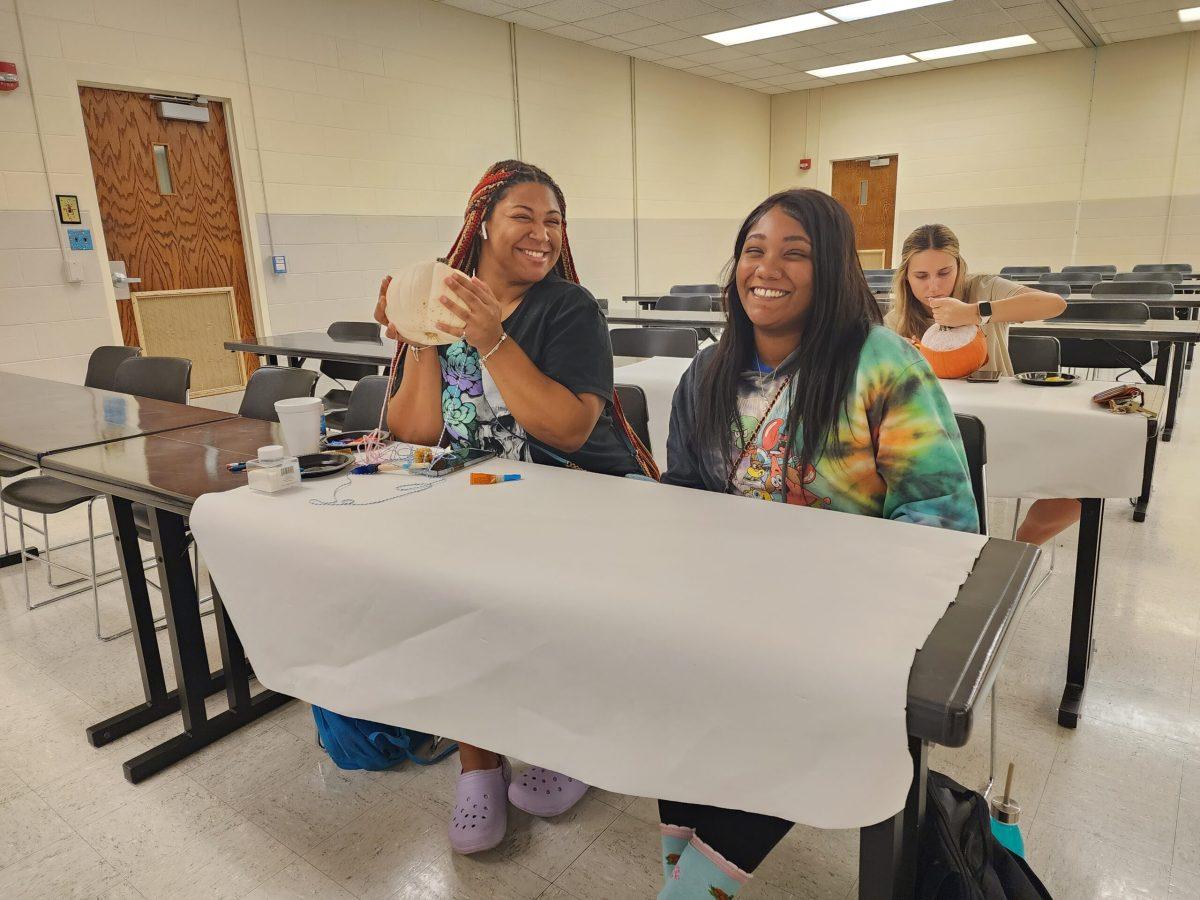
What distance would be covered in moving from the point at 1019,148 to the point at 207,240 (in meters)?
8.47

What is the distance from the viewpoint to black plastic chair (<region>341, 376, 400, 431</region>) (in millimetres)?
2178

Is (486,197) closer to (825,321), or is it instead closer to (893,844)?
(825,321)

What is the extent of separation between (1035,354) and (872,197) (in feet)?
26.2

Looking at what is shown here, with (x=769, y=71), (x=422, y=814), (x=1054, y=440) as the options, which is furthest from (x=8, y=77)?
(x=769, y=71)

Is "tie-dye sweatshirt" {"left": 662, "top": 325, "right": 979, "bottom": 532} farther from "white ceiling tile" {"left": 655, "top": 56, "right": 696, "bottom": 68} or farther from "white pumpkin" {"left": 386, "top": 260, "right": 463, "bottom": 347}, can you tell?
"white ceiling tile" {"left": 655, "top": 56, "right": 696, "bottom": 68}

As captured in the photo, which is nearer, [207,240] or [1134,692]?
[1134,692]

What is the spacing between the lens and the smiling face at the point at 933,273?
90.0 inches

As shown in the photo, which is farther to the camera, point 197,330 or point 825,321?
point 197,330

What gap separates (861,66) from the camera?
8.80m

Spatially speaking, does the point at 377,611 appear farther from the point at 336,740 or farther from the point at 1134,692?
the point at 1134,692

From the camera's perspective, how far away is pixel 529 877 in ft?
4.73

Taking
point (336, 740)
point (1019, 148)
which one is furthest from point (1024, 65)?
point (336, 740)

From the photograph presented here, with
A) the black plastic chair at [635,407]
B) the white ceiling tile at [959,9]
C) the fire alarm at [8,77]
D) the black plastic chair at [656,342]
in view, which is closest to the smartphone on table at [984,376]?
the black plastic chair at [635,407]

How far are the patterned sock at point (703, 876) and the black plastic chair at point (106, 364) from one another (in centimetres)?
325
